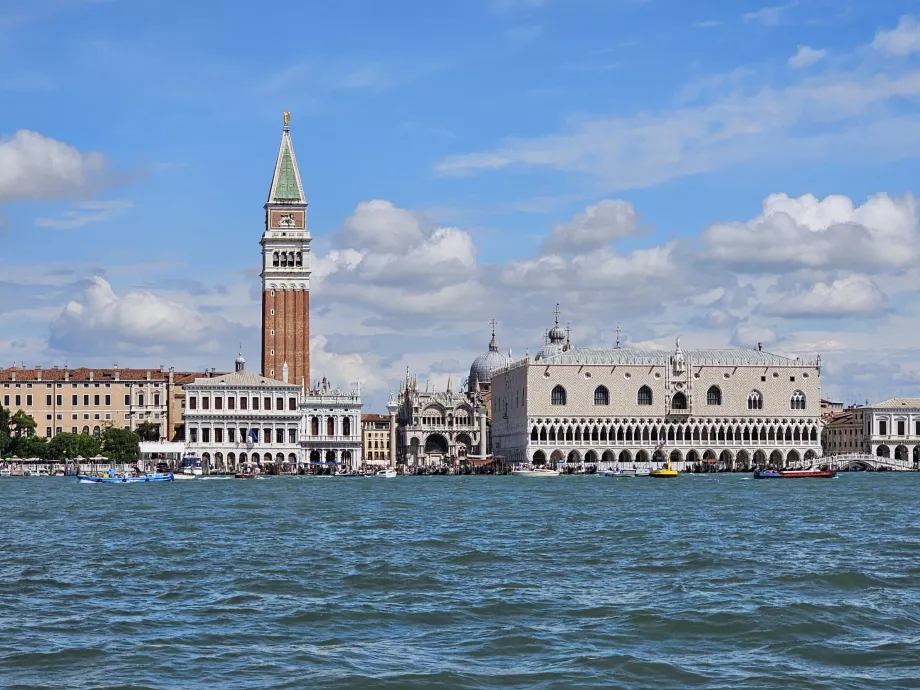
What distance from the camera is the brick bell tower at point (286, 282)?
101 meters

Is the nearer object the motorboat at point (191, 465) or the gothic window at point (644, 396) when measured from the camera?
the motorboat at point (191, 465)

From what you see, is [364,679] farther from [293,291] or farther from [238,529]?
[293,291]

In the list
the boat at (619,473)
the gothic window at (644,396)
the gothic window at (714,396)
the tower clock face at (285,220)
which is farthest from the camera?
the tower clock face at (285,220)

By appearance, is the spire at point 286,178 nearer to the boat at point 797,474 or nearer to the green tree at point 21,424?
the green tree at point 21,424

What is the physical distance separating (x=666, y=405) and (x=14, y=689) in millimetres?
89319

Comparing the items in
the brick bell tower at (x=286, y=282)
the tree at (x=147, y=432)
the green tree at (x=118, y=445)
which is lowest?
the green tree at (x=118, y=445)

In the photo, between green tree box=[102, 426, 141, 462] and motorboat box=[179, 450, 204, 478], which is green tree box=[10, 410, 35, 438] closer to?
green tree box=[102, 426, 141, 462]

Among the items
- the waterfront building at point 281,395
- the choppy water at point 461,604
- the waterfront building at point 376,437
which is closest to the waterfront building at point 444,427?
the waterfront building at point 376,437

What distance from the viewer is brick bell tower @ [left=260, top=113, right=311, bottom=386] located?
101 meters

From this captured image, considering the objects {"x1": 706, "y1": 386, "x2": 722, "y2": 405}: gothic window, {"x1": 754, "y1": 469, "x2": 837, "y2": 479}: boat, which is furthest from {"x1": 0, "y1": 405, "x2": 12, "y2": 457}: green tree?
{"x1": 706, "y1": 386, "x2": 722, "y2": 405}: gothic window

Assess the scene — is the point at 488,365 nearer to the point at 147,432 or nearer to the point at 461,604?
the point at 147,432

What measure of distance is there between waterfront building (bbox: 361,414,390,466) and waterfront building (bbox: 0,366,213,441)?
2397cm

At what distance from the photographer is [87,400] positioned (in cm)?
10350

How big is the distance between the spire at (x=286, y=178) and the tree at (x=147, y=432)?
1803 cm
